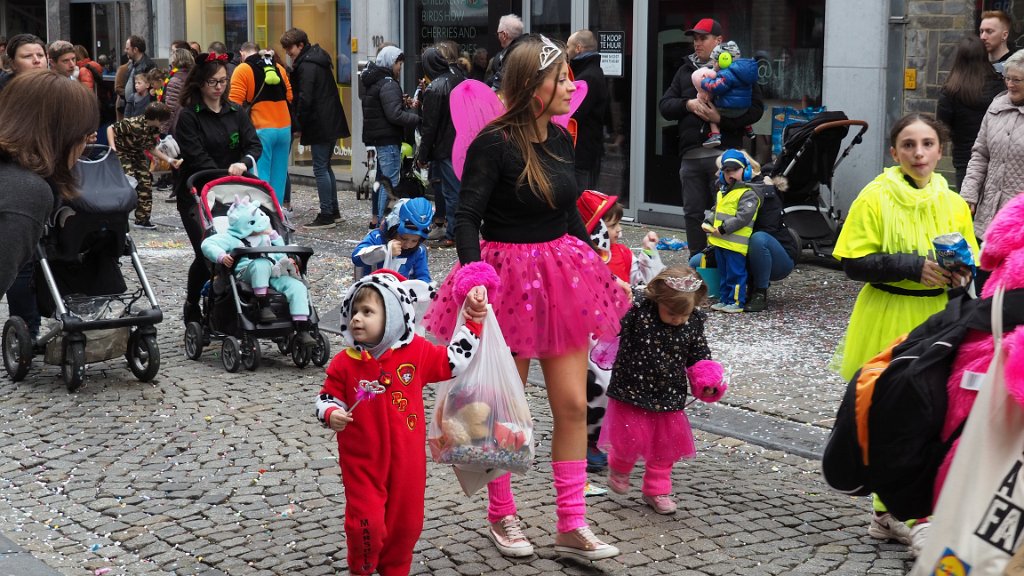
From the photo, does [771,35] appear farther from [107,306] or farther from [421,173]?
[107,306]

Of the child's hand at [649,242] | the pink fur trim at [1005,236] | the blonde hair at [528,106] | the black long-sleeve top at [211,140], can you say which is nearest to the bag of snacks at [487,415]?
the blonde hair at [528,106]

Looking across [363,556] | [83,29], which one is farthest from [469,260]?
[83,29]

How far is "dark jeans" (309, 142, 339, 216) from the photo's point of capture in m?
14.8

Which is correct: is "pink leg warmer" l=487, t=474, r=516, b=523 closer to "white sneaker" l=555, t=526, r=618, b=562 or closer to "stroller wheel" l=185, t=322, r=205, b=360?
"white sneaker" l=555, t=526, r=618, b=562

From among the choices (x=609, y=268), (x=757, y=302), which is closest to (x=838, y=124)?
(x=757, y=302)

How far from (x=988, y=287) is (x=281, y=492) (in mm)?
3426

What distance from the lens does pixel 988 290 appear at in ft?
11.7

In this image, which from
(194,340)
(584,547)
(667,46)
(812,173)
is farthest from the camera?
(667,46)

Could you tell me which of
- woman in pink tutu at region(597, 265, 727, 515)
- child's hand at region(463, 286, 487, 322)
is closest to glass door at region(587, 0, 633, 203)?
woman in pink tutu at region(597, 265, 727, 515)

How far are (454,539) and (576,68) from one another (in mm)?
6833

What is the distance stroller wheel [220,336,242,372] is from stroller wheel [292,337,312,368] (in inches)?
13.0

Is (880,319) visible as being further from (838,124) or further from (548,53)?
(838,124)

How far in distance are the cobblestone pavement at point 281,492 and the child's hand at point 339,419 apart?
81 cm

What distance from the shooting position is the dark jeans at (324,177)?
14.8 metres
